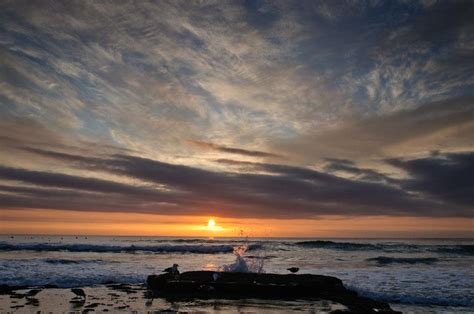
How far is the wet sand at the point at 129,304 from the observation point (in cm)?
1381

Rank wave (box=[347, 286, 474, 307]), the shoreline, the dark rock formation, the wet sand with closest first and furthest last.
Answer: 1. the wet sand
2. the shoreline
3. the dark rock formation
4. wave (box=[347, 286, 474, 307])

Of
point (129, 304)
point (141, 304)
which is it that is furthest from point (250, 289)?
point (129, 304)

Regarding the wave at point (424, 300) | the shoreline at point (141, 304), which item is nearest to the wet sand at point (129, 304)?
the shoreline at point (141, 304)

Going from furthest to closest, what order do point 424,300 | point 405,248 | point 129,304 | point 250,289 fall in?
point 405,248 → point 424,300 → point 250,289 → point 129,304

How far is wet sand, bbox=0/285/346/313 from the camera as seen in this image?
13.8 meters

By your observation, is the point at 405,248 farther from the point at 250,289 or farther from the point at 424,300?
the point at 250,289

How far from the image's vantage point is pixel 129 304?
15.0m

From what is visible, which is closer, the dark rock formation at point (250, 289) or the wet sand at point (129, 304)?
the wet sand at point (129, 304)

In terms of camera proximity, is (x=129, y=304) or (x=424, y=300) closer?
(x=129, y=304)

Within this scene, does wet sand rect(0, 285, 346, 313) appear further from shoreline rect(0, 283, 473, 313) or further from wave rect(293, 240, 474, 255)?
wave rect(293, 240, 474, 255)

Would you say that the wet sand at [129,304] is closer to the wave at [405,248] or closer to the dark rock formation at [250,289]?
the dark rock formation at [250,289]

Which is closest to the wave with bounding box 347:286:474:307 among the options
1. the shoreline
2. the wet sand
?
the shoreline

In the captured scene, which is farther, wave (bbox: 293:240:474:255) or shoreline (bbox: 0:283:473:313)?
wave (bbox: 293:240:474:255)

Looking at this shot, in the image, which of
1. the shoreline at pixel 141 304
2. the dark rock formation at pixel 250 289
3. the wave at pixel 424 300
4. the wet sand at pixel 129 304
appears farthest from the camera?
the wave at pixel 424 300
